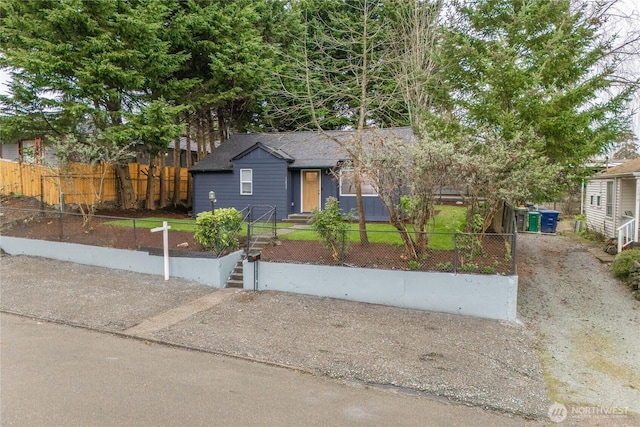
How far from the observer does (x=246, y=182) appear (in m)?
16.7

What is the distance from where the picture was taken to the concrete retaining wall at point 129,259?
984 centimetres

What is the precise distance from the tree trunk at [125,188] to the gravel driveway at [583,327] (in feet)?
52.2

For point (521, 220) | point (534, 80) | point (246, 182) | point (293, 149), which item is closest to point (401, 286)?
point (534, 80)

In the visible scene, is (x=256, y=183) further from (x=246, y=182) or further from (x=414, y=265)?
(x=414, y=265)

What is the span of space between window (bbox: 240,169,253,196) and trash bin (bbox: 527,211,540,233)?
516 inches

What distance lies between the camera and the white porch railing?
12.1 meters

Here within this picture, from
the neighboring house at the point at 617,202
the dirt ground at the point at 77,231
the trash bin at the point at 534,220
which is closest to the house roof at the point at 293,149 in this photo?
the dirt ground at the point at 77,231

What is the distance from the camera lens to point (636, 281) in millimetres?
9461

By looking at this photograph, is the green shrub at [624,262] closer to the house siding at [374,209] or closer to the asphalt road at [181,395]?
the house siding at [374,209]

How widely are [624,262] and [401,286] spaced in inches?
258

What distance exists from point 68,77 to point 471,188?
14277 mm

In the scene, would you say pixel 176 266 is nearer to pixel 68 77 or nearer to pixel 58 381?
pixel 58 381

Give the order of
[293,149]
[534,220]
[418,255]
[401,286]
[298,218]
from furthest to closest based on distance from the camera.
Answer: [534,220] → [293,149] → [298,218] → [418,255] → [401,286]

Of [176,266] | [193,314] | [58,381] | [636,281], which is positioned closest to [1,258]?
[176,266]
